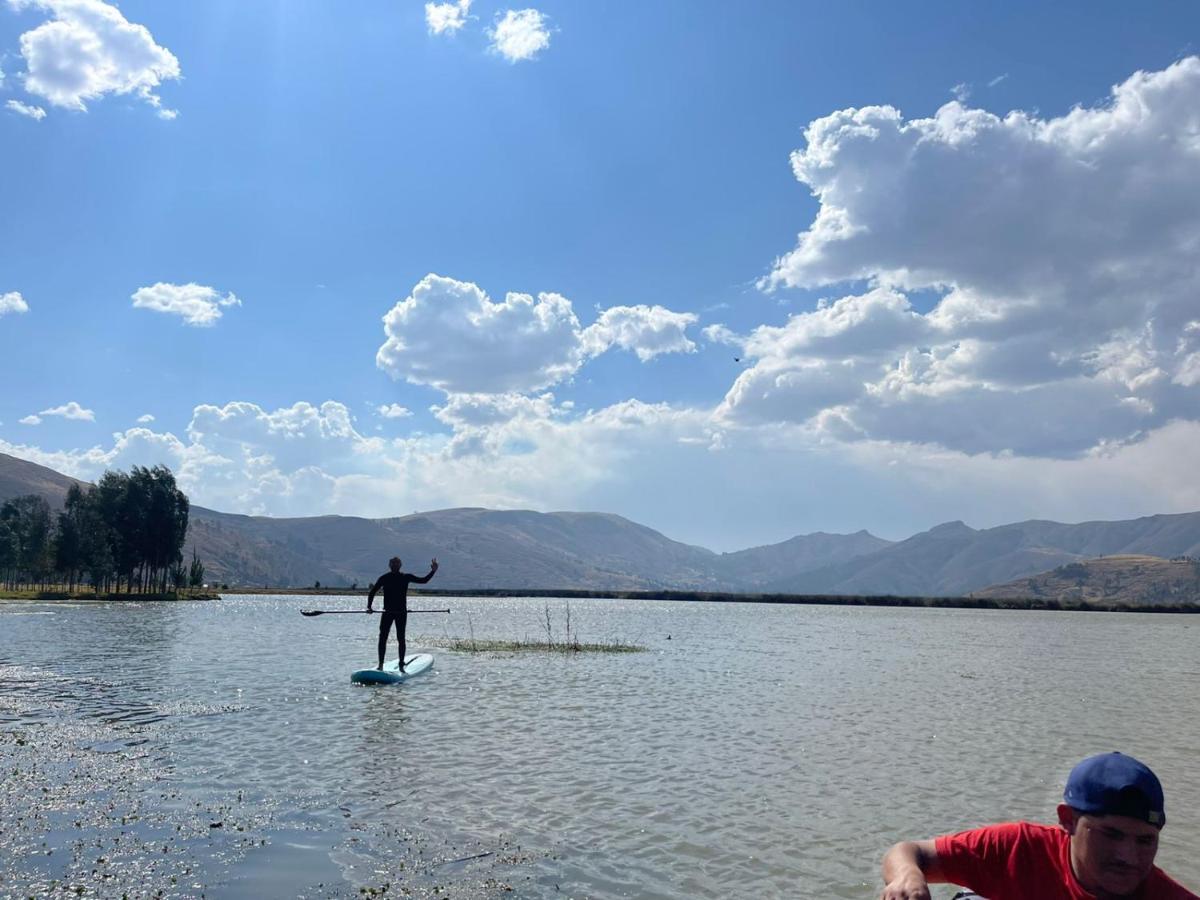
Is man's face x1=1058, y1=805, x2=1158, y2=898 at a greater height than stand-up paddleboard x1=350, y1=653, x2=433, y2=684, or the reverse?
man's face x1=1058, y1=805, x2=1158, y2=898

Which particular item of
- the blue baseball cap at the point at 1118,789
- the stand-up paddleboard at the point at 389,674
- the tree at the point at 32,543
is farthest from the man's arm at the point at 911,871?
the tree at the point at 32,543

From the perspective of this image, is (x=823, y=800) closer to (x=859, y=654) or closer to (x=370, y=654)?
(x=370, y=654)

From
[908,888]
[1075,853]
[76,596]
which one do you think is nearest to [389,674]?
[908,888]

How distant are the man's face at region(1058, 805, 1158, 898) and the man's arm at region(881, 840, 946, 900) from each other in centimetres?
95

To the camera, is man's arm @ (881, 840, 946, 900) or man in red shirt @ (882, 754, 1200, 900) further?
man's arm @ (881, 840, 946, 900)

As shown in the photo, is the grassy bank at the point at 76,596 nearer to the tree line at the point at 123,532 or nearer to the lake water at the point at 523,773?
the tree line at the point at 123,532

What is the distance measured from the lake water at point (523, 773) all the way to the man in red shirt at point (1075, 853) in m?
5.75

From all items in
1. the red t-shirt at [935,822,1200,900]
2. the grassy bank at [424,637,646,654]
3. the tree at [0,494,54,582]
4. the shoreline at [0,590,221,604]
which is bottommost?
the grassy bank at [424,637,646,654]

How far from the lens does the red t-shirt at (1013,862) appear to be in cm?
552

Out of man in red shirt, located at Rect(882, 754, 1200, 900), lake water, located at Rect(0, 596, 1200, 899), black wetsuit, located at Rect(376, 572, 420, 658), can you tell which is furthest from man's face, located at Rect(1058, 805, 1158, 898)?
black wetsuit, located at Rect(376, 572, 420, 658)

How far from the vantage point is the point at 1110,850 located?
4.93 m

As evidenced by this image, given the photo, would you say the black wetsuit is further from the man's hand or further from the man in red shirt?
the man's hand

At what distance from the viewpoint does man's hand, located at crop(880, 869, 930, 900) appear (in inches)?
203

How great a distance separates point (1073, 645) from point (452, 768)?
66.2m
